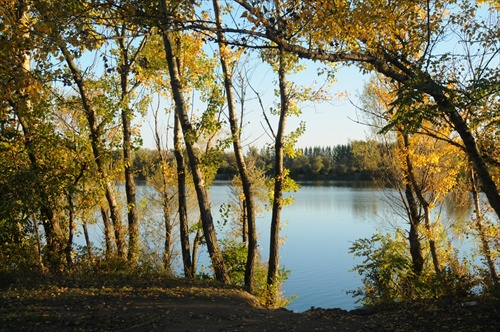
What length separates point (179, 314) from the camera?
661 cm

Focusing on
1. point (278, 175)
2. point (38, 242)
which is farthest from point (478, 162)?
point (38, 242)

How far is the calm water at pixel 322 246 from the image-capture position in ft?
65.7

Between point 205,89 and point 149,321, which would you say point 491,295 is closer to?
point 149,321

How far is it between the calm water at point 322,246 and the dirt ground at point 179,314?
28.5 feet

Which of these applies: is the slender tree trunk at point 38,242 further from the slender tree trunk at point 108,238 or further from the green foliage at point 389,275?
the green foliage at point 389,275

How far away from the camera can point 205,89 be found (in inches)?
480

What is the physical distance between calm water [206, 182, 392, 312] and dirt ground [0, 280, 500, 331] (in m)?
8.68

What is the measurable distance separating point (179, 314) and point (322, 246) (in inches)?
898

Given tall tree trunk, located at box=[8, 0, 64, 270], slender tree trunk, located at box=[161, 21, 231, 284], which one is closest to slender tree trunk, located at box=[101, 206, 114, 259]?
tall tree trunk, located at box=[8, 0, 64, 270]

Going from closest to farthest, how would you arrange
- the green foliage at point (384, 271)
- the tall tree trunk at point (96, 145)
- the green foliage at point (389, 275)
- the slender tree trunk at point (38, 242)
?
the slender tree trunk at point (38, 242)
the tall tree trunk at point (96, 145)
the green foliage at point (389, 275)
the green foliage at point (384, 271)

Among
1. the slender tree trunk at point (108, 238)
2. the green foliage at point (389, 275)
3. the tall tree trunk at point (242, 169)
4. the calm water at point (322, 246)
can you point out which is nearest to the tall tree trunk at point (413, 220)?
the green foliage at point (389, 275)

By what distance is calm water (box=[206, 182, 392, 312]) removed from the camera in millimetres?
20016

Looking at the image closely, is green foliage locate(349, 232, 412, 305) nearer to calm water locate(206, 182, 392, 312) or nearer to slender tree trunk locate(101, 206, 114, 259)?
calm water locate(206, 182, 392, 312)

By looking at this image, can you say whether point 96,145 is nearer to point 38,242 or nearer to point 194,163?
point 194,163
